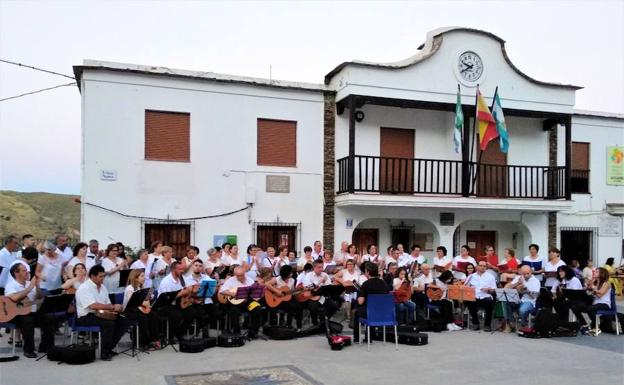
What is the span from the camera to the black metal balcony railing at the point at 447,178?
17.1m

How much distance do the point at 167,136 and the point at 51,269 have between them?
5860mm

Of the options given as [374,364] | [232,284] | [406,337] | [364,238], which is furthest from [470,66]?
[374,364]

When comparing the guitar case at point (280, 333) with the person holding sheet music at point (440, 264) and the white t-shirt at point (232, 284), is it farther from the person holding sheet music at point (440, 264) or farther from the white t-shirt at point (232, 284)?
the person holding sheet music at point (440, 264)

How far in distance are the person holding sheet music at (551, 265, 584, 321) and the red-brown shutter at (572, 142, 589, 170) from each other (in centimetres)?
940

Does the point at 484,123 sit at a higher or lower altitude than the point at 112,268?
higher

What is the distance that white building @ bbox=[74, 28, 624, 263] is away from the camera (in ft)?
50.3

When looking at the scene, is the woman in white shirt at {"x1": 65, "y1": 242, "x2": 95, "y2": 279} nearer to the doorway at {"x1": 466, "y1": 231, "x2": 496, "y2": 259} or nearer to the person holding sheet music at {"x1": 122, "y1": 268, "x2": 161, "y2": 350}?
the person holding sheet music at {"x1": 122, "y1": 268, "x2": 161, "y2": 350}

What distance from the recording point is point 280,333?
1095cm

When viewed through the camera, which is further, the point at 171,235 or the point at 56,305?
the point at 171,235

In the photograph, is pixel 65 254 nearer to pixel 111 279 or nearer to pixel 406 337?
pixel 111 279

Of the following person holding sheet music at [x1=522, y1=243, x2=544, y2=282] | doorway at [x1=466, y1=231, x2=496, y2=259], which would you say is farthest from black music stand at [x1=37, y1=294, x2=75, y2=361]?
doorway at [x1=466, y1=231, x2=496, y2=259]

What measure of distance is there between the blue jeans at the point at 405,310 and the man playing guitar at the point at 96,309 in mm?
5793

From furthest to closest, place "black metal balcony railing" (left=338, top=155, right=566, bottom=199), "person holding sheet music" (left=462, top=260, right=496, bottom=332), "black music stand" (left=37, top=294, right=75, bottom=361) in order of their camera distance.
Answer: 1. "black metal balcony railing" (left=338, top=155, right=566, bottom=199)
2. "person holding sheet music" (left=462, top=260, right=496, bottom=332)
3. "black music stand" (left=37, top=294, right=75, bottom=361)

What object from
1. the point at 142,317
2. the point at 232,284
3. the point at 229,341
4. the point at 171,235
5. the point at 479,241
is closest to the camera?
the point at 142,317
